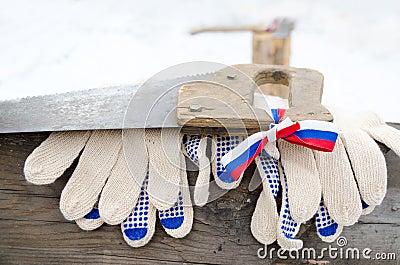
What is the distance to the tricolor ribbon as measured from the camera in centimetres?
83

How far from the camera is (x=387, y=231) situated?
0.91m

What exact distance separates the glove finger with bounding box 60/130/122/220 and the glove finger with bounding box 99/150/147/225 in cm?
1

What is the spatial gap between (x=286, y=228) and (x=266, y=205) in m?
0.05

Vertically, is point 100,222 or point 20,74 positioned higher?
point 100,222

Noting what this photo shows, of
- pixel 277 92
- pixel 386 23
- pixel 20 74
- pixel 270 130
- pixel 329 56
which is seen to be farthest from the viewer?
pixel 386 23

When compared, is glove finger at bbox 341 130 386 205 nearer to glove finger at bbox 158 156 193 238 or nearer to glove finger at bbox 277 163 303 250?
glove finger at bbox 277 163 303 250

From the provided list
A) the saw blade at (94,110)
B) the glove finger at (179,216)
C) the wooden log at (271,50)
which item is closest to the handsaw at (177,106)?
the saw blade at (94,110)

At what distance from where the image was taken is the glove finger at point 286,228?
83 cm

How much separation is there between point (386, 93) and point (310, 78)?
117cm

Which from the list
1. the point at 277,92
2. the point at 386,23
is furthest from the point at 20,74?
the point at 386,23

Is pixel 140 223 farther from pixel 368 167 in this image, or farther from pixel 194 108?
pixel 368 167

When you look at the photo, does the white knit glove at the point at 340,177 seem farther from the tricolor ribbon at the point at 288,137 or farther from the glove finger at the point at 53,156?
the glove finger at the point at 53,156

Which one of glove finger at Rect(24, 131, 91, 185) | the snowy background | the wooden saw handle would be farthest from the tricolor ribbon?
the snowy background

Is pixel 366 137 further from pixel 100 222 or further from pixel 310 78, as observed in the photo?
pixel 100 222
